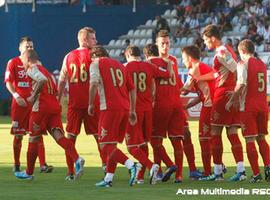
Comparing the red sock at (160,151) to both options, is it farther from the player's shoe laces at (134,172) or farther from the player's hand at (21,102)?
the player's hand at (21,102)

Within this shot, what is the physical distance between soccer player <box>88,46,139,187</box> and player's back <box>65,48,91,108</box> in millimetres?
1467

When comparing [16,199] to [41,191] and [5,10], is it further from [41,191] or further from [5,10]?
[5,10]

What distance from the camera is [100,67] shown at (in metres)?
15.6

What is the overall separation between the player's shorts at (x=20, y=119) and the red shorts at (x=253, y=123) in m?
4.10

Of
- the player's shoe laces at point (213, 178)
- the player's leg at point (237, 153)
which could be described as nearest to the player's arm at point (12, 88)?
the player's shoe laces at point (213, 178)

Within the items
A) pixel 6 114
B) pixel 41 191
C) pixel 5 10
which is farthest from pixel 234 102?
pixel 5 10

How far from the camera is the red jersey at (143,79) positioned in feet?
53.3

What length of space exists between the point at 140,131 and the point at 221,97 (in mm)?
1401

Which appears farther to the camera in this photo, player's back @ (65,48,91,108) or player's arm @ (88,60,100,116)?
player's back @ (65,48,91,108)

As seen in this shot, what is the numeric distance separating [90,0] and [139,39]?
3429 mm

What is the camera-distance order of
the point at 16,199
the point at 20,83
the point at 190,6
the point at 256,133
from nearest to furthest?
the point at 16,199 → the point at 256,133 → the point at 20,83 → the point at 190,6

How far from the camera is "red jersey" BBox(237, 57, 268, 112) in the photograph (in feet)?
53.4

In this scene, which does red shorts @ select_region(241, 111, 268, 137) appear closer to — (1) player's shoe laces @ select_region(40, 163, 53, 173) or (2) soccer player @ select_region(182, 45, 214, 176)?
(2) soccer player @ select_region(182, 45, 214, 176)

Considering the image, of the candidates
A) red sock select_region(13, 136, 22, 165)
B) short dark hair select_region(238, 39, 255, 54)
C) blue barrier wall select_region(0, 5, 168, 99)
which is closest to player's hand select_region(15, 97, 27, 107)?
red sock select_region(13, 136, 22, 165)
